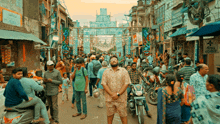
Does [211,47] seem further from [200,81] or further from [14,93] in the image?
[14,93]

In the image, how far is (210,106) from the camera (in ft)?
9.24

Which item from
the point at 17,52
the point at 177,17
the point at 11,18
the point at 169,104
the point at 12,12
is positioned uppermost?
the point at 177,17

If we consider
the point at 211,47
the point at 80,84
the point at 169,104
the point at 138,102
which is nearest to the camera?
the point at 169,104

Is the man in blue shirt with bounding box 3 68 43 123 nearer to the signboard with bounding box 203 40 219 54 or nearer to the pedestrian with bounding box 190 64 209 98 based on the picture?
the pedestrian with bounding box 190 64 209 98

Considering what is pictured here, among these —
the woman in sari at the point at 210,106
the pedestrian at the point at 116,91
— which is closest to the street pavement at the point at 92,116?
the pedestrian at the point at 116,91

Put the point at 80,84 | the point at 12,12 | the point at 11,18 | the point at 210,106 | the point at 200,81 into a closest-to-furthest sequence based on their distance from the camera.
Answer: the point at 210,106 < the point at 200,81 < the point at 80,84 < the point at 11,18 < the point at 12,12

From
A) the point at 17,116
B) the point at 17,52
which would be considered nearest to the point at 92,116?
the point at 17,116

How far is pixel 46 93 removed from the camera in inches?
236

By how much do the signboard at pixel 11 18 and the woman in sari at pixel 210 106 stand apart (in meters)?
10.7

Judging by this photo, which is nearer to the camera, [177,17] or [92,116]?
[92,116]

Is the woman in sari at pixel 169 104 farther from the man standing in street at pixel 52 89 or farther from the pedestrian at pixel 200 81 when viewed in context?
the man standing in street at pixel 52 89

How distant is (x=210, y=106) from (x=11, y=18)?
11401 millimetres

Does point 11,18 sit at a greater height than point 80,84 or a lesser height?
greater

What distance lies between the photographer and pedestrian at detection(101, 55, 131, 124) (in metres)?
4.69
